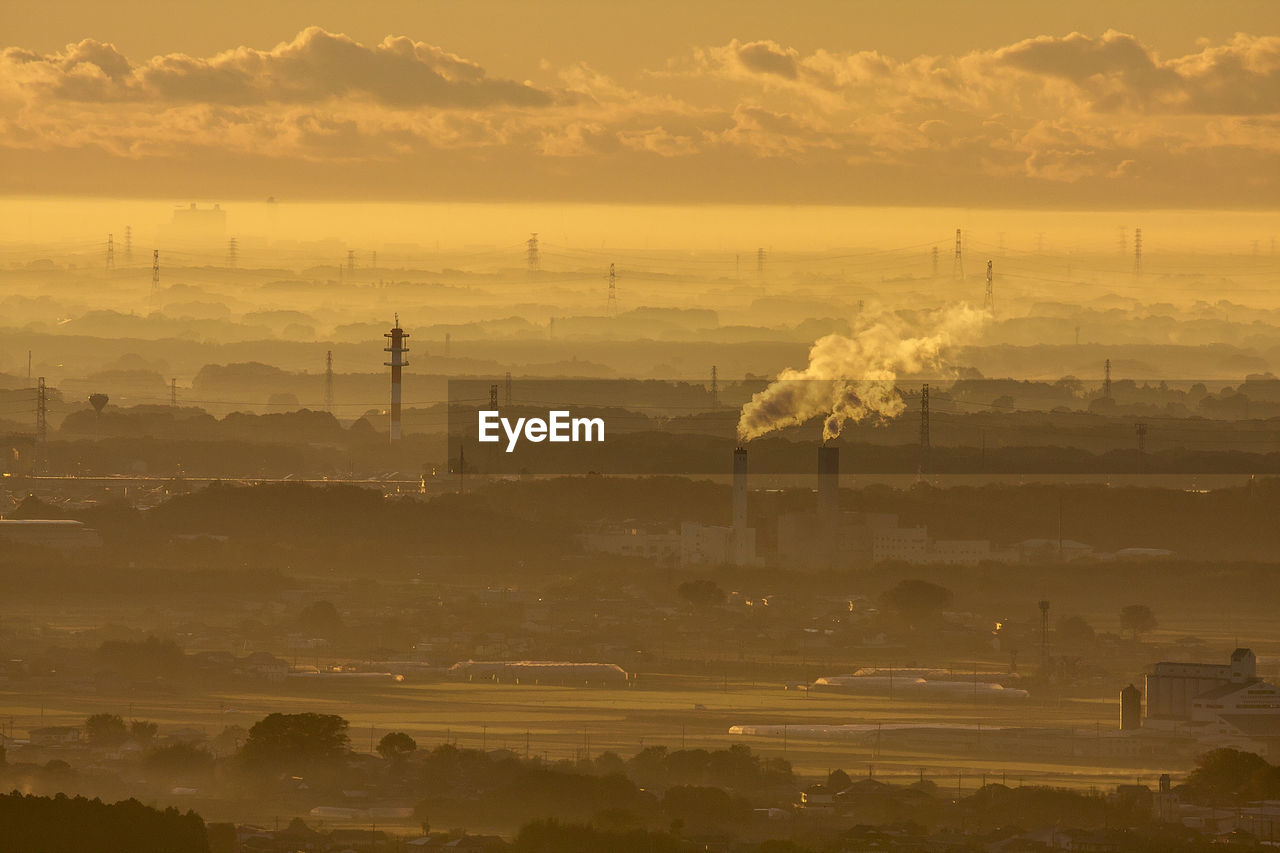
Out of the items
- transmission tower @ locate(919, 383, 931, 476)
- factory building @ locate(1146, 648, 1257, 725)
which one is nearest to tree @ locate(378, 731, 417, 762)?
factory building @ locate(1146, 648, 1257, 725)

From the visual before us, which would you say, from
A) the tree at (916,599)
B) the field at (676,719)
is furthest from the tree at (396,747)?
the tree at (916,599)

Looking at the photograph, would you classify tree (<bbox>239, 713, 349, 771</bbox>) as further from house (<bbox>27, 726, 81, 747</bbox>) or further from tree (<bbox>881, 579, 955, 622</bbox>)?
tree (<bbox>881, 579, 955, 622</bbox>)

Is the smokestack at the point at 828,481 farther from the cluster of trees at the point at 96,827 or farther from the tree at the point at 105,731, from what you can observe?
the cluster of trees at the point at 96,827

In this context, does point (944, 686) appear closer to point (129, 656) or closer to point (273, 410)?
point (129, 656)

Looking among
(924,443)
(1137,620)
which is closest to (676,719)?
(1137,620)

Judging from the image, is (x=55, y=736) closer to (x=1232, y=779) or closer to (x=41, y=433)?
(x=1232, y=779)
